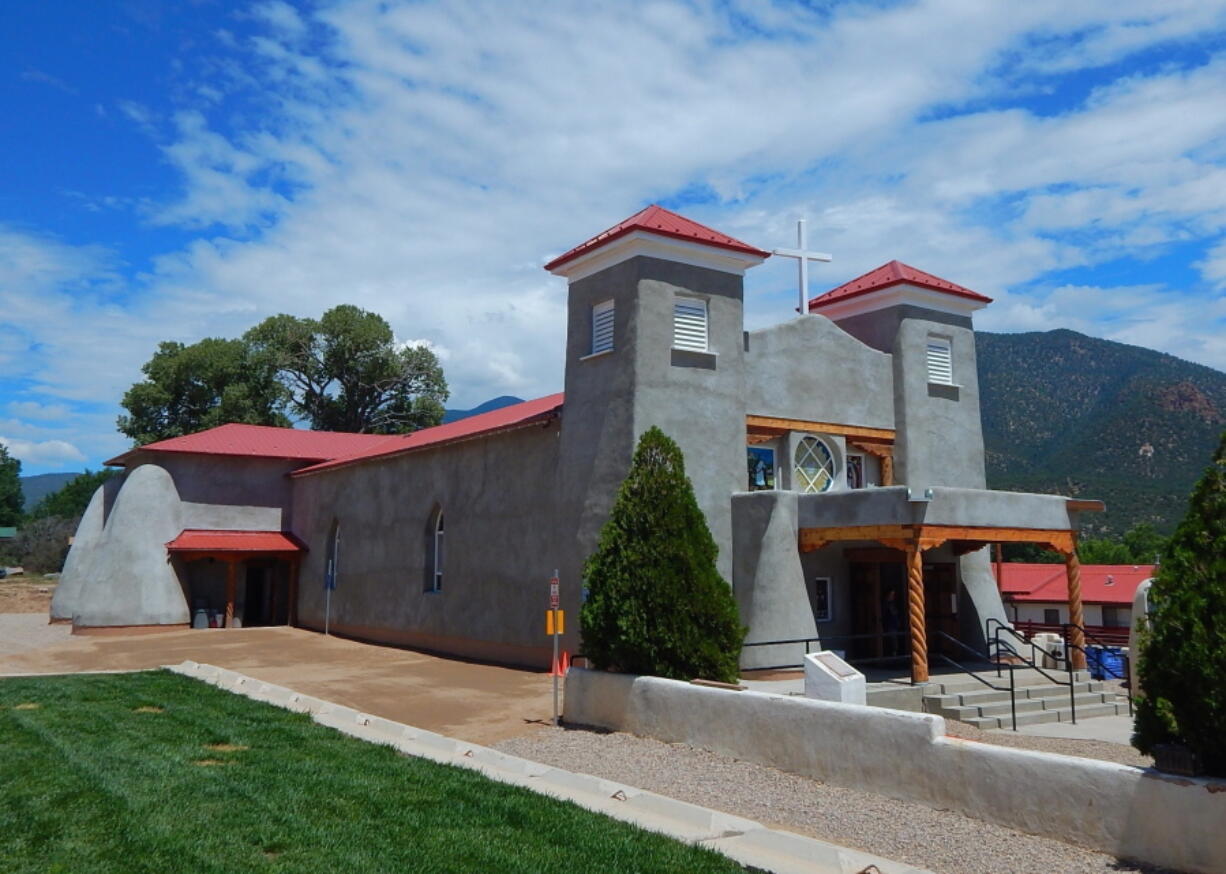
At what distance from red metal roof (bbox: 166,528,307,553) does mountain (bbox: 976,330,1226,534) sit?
62.2m

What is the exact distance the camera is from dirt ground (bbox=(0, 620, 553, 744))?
1489 cm

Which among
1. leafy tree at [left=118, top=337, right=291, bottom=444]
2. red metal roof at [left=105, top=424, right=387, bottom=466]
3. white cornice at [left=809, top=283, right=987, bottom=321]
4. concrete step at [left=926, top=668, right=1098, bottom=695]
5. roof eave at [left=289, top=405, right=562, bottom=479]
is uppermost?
leafy tree at [left=118, top=337, right=291, bottom=444]

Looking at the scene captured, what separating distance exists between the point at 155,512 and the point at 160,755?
2426 cm

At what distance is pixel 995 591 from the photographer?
21094mm

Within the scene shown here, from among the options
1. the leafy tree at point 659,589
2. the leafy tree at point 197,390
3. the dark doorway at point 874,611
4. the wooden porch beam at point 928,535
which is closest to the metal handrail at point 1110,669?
the wooden porch beam at point 928,535

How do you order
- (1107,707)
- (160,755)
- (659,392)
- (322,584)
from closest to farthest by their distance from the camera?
(160,755) < (1107,707) < (659,392) < (322,584)

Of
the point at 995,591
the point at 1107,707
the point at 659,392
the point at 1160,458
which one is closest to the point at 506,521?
the point at 659,392

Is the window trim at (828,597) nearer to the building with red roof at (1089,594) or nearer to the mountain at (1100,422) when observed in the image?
the building with red roof at (1089,594)

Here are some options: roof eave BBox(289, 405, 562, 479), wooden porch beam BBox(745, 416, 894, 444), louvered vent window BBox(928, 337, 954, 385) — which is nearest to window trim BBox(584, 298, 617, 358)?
roof eave BBox(289, 405, 562, 479)

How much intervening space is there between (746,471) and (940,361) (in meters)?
5.94

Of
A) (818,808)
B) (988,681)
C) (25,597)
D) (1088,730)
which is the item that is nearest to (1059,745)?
(1088,730)

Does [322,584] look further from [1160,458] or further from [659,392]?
[1160,458]

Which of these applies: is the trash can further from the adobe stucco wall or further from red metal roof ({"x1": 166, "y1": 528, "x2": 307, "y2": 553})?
red metal roof ({"x1": 166, "y1": 528, "x2": 307, "y2": 553})

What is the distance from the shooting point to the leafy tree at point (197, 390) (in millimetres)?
58500
